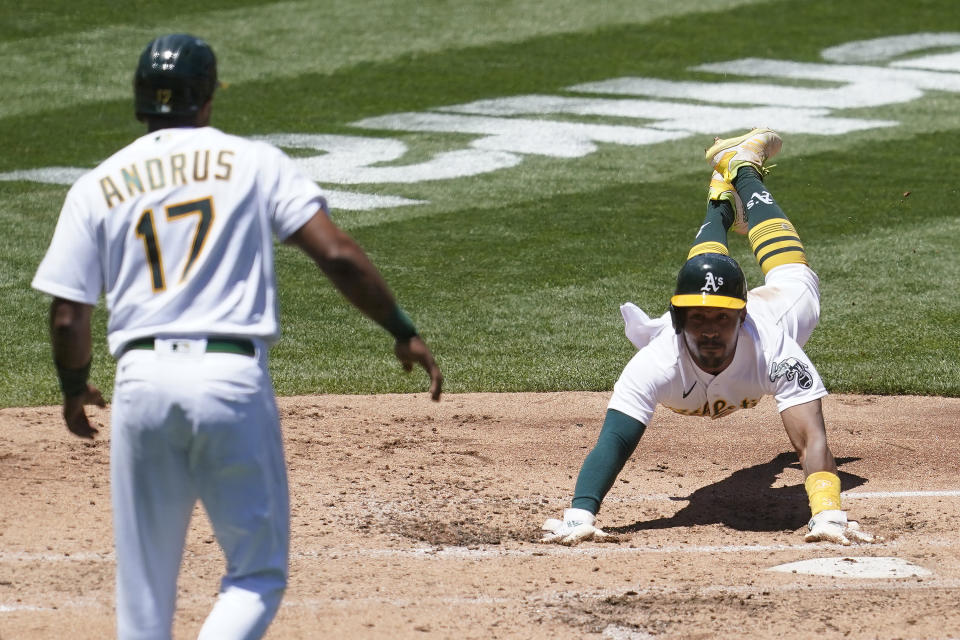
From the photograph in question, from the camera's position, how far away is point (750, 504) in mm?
6125

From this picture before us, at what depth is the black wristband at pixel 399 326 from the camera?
3.60 metres

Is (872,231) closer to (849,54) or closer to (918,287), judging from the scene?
(918,287)

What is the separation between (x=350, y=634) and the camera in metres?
4.38

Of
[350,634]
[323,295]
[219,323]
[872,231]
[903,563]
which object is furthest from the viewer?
[872,231]

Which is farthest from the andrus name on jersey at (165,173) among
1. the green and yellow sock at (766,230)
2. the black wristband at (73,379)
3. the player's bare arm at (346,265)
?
the green and yellow sock at (766,230)

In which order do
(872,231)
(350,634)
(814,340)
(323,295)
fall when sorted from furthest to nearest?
(872,231) < (323,295) < (814,340) < (350,634)

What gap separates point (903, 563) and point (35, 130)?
35.7 ft

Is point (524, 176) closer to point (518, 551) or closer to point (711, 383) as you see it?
point (711, 383)

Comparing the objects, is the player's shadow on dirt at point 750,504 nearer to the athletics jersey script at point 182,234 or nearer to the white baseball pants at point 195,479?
the white baseball pants at point 195,479

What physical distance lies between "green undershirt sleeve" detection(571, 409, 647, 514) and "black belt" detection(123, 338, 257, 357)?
245cm

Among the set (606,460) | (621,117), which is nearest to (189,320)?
(606,460)

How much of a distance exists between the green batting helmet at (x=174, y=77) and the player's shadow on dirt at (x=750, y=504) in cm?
290

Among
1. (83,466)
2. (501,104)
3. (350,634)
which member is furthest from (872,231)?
(350,634)

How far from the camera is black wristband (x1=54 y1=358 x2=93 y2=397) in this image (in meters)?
3.62
